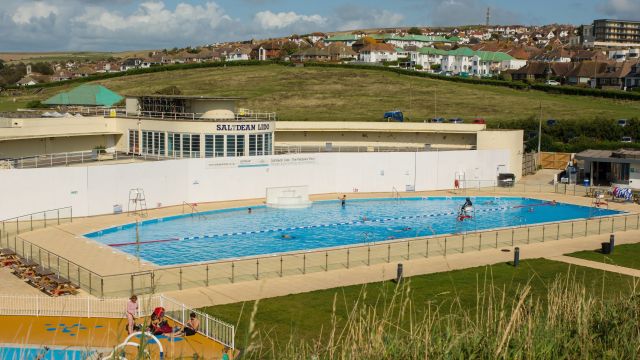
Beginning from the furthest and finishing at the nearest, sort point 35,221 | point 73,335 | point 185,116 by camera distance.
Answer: point 185,116, point 35,221, point 73,335

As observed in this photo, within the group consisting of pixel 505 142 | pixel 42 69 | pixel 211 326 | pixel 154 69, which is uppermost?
pixel 42 69

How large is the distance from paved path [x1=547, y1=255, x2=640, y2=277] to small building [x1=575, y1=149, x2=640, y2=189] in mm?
22712

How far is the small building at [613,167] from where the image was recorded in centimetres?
5053

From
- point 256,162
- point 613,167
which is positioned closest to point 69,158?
point 256,162

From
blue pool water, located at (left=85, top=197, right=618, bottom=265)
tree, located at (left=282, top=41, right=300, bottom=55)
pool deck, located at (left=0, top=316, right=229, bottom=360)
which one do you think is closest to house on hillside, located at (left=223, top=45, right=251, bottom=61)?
tree, located at (left=282, top=41, right=300, bottom=55)

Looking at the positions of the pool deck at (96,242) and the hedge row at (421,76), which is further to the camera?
the hedge row at (421,76)

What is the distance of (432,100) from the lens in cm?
9075

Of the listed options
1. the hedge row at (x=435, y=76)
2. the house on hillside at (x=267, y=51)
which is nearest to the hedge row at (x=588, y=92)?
the hedge row at (x=435, y=76)

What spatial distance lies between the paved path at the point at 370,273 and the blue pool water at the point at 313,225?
5.40 metres

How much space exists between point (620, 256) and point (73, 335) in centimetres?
2280

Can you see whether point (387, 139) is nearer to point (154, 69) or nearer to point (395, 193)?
point (395, 193)

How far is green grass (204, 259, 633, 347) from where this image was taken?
20609mm

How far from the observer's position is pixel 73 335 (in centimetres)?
1862

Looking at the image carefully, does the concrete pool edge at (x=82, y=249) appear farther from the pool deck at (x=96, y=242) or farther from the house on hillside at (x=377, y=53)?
the house on hillside at (x=377, y=53)
